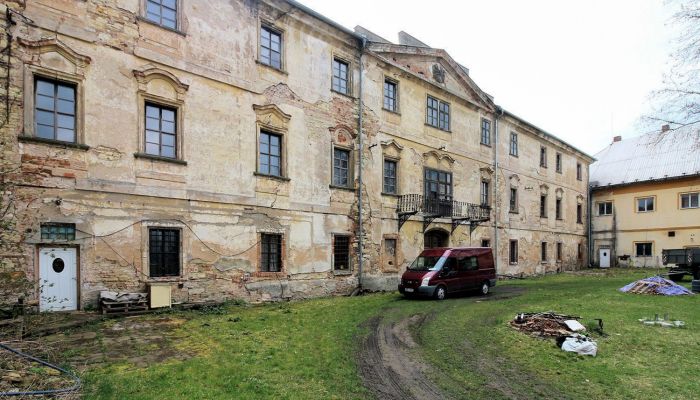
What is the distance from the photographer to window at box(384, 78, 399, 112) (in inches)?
792

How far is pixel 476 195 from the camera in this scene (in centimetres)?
2522

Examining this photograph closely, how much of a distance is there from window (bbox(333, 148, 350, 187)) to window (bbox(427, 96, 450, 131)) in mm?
6288

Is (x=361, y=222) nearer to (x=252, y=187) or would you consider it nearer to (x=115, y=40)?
(x=252, y=187)

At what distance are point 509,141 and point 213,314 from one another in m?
23.1

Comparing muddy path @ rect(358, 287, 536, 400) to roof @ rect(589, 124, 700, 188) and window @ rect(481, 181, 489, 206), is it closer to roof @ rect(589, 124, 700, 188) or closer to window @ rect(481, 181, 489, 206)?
window @ rect(481, 181, 489, 206)

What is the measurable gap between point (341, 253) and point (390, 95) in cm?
819

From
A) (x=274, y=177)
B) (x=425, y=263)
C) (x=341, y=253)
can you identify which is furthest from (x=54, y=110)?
(x=425, y=263)

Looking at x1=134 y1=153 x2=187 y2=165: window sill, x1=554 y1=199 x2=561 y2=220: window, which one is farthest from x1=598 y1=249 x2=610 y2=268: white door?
x1=134 y1=153 x2=187 y2=165: window sill

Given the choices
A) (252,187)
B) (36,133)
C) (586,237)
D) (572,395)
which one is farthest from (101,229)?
(586,237)

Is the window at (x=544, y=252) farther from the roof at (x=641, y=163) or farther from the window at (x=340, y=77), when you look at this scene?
the window at (x=340, y=77)

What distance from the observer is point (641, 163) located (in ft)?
122

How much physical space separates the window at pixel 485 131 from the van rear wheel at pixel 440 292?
1295 cm

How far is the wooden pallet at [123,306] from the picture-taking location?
1098 cm

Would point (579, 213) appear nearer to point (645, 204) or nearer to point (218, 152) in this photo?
point (645, 204)
